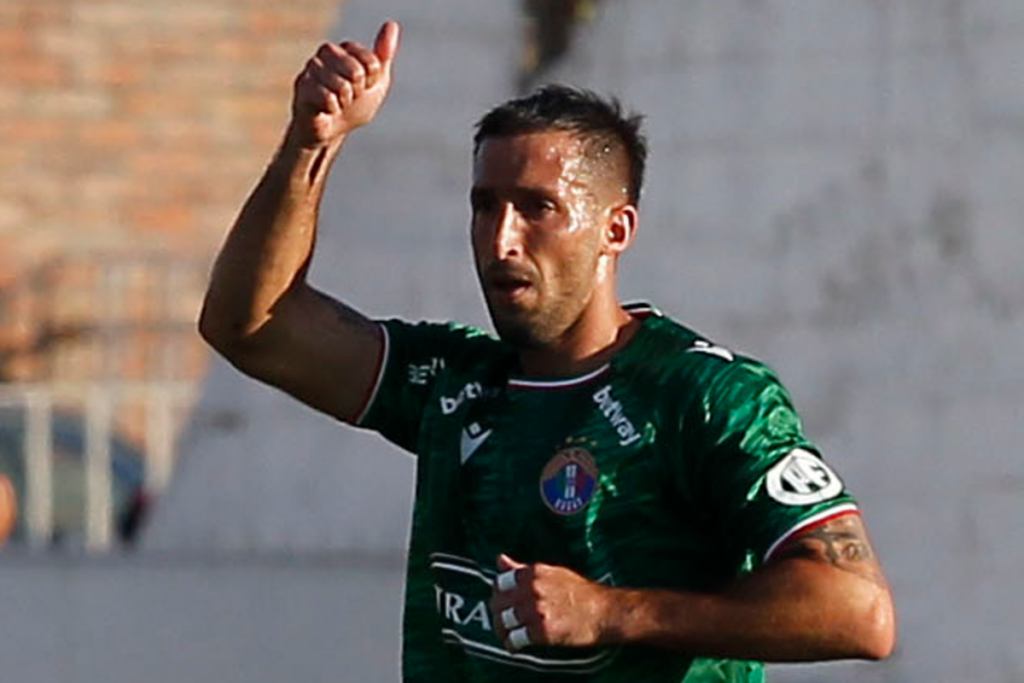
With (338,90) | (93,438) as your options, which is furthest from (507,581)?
(93,438)

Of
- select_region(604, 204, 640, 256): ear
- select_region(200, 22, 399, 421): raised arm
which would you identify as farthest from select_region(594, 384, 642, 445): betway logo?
select_region(200, 22, 399, 421): raised arm

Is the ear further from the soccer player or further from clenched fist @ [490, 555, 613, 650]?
clenched fist @ [490, 555, 613, 650]

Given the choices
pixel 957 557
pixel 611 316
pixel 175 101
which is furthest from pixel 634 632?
pixel 175 101

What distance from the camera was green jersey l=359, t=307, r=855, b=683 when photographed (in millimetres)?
4043

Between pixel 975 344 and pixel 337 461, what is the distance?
181 cm

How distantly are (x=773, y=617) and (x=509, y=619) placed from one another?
361 millimetres

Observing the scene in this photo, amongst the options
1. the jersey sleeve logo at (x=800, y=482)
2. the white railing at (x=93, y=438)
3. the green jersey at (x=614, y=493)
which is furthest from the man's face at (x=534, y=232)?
the white railing at (x=93, y=438)

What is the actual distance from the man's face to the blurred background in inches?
129

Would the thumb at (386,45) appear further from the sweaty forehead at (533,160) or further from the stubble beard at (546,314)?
the stubble beard at (546,314)

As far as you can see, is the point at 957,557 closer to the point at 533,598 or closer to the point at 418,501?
the point at 418,501

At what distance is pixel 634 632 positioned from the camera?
12.8 feet

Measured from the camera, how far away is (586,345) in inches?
170

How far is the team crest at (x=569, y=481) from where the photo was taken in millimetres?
4160

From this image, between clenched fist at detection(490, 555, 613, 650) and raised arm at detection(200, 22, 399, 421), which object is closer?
clenched fist at detection(490, 555, 613, 650)
